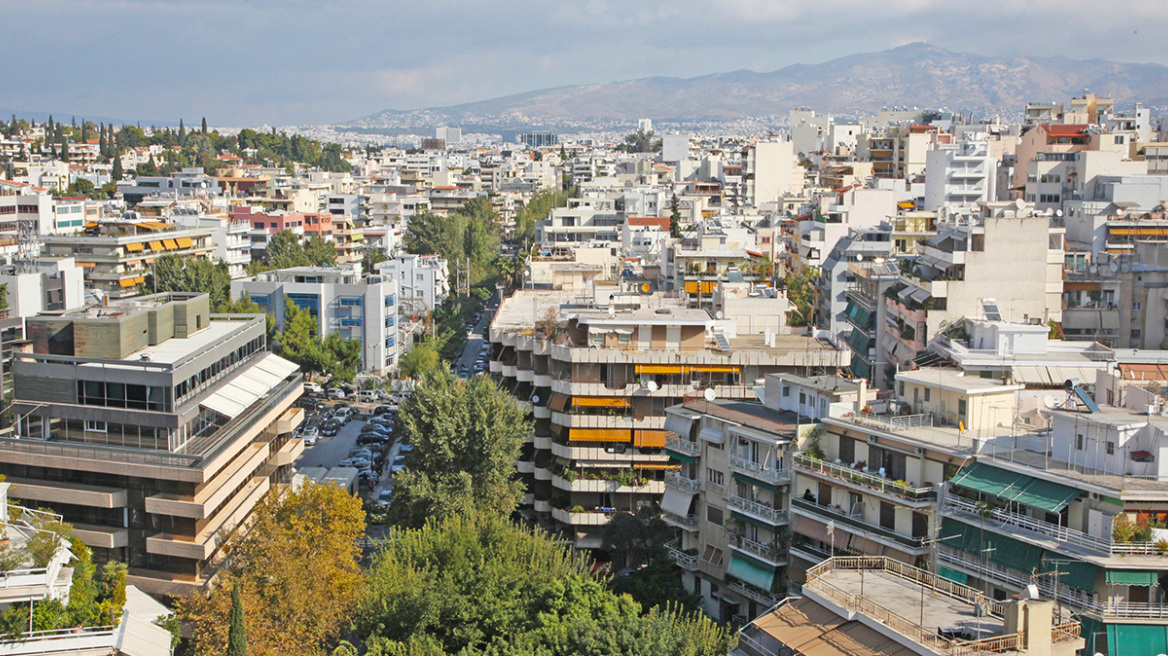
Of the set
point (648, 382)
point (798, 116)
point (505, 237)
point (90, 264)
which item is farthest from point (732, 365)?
point (798, 116)

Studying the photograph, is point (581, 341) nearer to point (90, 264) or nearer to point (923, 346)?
point (923, 346)

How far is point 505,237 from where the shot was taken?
348 feet

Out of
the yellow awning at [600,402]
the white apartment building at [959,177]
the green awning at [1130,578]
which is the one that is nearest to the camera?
the green awning at [1130,578]

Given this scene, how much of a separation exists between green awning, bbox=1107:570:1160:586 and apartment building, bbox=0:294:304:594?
15.7 metres

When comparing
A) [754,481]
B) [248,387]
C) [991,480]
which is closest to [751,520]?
[754,481]

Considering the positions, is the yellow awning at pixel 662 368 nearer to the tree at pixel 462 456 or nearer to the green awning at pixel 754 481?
the tree at pixel 462 456

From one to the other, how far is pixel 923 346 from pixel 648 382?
7542 mm

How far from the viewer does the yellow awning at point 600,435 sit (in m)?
28.5

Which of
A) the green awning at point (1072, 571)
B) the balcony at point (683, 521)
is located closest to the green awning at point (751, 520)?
the balcony at point (683, 521)

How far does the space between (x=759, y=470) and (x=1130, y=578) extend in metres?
7.76

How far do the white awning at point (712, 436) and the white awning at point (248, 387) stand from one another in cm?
971

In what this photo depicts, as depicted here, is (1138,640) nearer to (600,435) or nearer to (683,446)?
(683,446)

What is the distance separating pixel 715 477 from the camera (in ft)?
78.8

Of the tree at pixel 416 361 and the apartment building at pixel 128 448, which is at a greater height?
the apartment building at pixel 128 448
